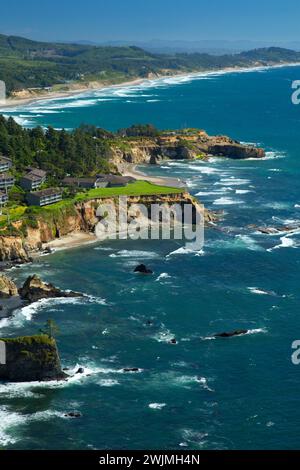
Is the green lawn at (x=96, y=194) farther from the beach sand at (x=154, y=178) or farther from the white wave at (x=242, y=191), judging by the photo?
the white wave at (x=242, y=191)

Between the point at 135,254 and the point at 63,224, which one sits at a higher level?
the point at 63,224

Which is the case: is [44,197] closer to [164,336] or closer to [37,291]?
[37,291]

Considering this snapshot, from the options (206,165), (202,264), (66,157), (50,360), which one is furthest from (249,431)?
(206,165)

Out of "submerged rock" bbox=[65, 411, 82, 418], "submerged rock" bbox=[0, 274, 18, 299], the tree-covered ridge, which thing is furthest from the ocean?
the tree-covered ridge

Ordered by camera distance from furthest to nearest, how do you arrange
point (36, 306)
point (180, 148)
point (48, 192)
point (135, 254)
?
point (180, 148)
point (48, 192)
point (135, 254)
point (36, 306)

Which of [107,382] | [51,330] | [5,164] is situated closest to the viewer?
[107,382]

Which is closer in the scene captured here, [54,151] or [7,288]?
[7,288]

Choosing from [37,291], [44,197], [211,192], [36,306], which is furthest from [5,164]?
[36,306]
